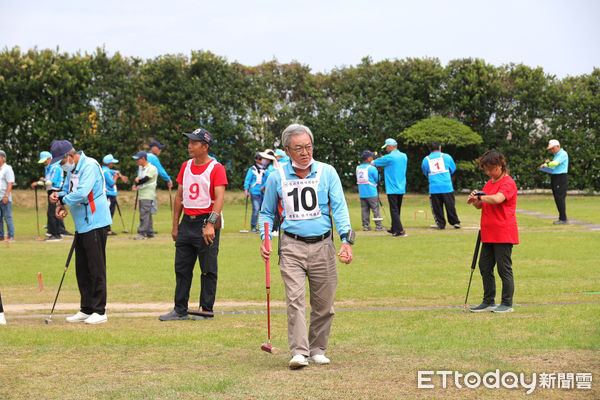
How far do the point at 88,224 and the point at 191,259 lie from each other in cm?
131

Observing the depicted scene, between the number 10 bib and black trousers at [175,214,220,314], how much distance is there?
2.43m

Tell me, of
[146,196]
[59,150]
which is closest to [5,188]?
[146,196]

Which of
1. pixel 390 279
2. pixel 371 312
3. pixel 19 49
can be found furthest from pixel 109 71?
pixel 371 312

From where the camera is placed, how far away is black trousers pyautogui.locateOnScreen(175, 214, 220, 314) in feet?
29.2

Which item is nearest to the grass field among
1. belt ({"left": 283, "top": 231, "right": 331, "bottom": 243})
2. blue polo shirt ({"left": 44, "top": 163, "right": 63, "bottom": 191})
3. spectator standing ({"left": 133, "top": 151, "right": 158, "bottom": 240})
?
Answer: belt ({"left": 283, "top": 231, "right": 331, "bottom": 243})

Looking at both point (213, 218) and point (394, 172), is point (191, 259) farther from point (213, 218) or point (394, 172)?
point (394, 172)

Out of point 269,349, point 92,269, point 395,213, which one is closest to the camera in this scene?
point 269,349

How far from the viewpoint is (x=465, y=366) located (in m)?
6.05

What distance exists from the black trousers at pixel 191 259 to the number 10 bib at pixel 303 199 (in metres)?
2.43

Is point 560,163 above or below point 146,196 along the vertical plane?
above

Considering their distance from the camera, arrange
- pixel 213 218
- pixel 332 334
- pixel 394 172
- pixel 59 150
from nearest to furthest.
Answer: pixel 332 334 < pixel 213 218 < pixel 59 150 < pixel 394 172

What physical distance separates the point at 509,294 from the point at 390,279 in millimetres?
3058

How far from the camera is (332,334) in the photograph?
780 cm

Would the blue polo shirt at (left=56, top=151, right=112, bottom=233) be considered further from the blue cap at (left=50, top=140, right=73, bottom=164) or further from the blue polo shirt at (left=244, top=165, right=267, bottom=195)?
the blue polo shirt at (left=244, top=165, right=267, bottom=195)
